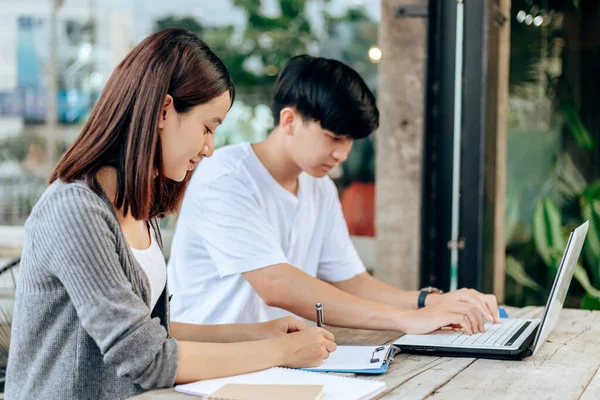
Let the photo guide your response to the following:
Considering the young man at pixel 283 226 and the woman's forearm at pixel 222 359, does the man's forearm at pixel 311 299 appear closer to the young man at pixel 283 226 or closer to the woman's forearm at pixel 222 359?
the young man at pixel 283 226

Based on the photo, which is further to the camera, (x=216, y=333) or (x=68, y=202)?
(x=216, y=333)

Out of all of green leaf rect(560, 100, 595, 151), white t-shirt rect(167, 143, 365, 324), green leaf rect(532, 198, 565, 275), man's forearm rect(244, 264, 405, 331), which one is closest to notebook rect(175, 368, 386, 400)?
man's forearm rect(244, 264, 405, 331)

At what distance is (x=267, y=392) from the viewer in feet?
4.43

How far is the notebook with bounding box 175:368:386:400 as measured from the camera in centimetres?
139

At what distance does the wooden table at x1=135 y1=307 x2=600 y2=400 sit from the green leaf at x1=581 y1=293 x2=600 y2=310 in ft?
5.45

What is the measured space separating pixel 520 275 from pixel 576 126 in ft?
2.70

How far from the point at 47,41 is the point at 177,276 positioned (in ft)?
10.1

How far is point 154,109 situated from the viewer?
153cm

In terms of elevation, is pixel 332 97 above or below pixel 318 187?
above

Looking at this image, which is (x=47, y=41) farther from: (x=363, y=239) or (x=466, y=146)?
(x=466, y=146)

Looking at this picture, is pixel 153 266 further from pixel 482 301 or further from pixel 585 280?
pixel 585 280

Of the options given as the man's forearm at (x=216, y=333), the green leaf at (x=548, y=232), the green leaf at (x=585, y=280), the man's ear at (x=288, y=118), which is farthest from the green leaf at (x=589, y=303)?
the man's forearm at (x=216, y=333)

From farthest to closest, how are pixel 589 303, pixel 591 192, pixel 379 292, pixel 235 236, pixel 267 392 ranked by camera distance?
1. pixel 591 192
2. pixel 589 303
3. pixel 379 292
4. pixel 235 236
5. pixel 267 392

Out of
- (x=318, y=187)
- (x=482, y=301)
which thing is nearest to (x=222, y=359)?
(x=482, y=301)
